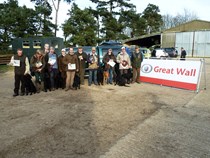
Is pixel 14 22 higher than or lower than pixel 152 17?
lower

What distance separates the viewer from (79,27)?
3145cm

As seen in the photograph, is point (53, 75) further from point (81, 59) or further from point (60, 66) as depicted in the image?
point (81, 59)

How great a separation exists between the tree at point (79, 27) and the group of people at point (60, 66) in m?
21.3

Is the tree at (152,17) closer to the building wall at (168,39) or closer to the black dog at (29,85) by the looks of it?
the building wall at (168,39)

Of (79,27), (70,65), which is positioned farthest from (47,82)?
(79,27)

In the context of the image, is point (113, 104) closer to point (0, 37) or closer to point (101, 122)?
point (101, 122)

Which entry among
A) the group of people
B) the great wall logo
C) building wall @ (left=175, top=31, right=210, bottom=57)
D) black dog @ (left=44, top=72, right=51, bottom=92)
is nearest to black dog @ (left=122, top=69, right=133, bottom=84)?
the group of people

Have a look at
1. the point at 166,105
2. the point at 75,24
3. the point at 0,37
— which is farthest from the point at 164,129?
the point at 75,24

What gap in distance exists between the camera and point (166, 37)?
39438mm

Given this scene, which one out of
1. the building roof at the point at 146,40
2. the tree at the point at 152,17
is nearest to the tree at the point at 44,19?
the building roof at the point at 146,40

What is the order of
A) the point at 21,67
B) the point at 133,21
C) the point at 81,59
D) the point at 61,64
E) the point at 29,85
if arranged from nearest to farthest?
the point at 21,67 < the point at 29,85 < the point at 61,64 < the point at 81,59 < the point at 133,21

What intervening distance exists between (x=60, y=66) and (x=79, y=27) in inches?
942

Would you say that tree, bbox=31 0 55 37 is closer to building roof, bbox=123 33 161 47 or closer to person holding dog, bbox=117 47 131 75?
building roof, bbox=123 33 161 47

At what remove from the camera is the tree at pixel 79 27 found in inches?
1216
